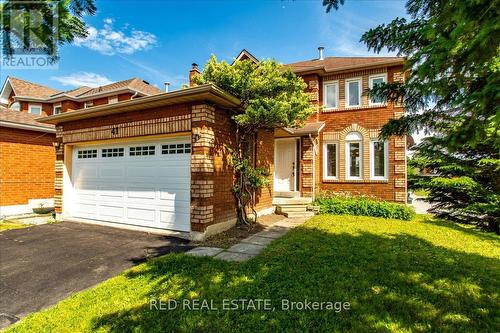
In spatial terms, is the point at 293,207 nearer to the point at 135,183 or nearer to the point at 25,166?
the point at 135,183

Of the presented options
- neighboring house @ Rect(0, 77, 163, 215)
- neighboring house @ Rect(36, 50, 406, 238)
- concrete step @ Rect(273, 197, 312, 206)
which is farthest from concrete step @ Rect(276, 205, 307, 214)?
neighboring house @ Rect(0, 77, 163, 215)

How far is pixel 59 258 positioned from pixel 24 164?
822 centimetres

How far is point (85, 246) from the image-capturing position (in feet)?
20.0

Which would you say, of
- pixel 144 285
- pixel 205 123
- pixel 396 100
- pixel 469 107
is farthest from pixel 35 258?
pixel 396 100

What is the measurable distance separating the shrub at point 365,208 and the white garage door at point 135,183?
20.4 ft

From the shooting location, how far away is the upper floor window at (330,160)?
40.9 ft

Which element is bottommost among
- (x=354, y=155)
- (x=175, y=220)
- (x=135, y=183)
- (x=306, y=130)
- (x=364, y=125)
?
(x=175, y=220)

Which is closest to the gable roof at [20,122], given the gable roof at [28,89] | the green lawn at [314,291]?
the green lawn at [314,291]

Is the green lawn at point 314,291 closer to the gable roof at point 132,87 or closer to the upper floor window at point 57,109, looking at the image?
the gable roof at point 132,87

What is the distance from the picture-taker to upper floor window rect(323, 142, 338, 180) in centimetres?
1248

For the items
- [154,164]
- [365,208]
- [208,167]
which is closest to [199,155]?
[208,167]

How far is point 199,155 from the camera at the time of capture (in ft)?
21.1

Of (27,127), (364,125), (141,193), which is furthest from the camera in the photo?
(364,125)

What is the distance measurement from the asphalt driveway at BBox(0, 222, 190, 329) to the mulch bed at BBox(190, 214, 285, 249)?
655 mm
